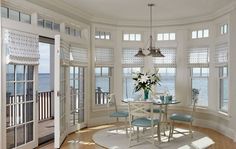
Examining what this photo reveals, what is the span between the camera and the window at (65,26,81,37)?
6.24 meters

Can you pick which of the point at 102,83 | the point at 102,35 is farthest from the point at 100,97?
the point at 102,35

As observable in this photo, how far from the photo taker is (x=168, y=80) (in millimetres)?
8023

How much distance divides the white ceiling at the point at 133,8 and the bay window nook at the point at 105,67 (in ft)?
0.08

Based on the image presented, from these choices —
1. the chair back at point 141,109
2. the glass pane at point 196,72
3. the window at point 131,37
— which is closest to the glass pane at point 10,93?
the chair back at point 141,109

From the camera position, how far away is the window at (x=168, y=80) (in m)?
7.96

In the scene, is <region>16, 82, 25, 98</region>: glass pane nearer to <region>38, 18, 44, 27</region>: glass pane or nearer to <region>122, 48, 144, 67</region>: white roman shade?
<region>38, 18, 44, 27</region>: glass pane

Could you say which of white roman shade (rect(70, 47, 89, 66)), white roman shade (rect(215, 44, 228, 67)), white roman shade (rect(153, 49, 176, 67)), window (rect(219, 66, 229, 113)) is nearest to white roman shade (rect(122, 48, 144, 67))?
white roman shade (rect(153, 49, 176, 67))

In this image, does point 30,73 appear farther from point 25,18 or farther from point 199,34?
point 199,34

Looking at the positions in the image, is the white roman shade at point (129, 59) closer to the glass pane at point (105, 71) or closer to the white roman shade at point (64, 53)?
the glass pane at point (105, 71)

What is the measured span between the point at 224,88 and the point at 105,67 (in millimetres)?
3353

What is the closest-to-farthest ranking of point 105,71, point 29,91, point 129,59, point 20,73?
point 20,73
point 29,91
point 105,71
point 129,59

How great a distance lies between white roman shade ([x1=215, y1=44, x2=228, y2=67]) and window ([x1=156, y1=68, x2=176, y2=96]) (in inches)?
61.2

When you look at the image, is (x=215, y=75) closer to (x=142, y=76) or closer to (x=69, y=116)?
(x=142, y=76)

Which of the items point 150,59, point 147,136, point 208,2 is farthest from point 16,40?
point 150,59
